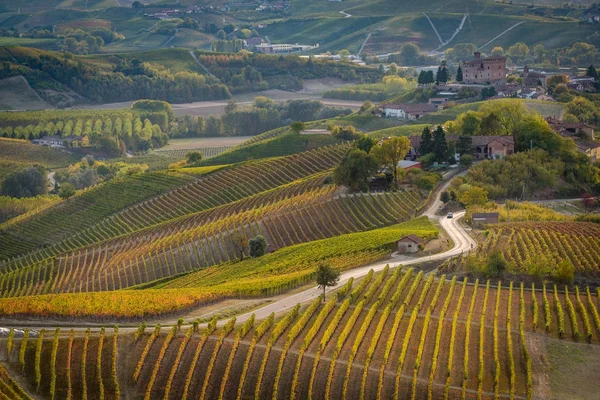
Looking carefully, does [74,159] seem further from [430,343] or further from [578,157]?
[430,343]

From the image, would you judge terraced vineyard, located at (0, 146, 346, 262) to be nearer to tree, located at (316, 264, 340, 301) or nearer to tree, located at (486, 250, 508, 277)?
tree, located at (316, 264, 340, 301)

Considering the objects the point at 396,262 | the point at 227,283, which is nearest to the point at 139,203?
the point at 227,283

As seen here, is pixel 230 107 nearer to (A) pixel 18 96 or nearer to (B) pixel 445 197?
(A) pixel 18 96

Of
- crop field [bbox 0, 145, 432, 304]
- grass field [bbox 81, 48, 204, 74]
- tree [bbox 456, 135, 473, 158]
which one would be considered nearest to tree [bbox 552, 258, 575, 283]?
crop field [bbox 0, 145, 432, 304]

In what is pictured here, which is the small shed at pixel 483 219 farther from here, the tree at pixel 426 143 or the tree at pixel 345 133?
the tree at pixel 345 133

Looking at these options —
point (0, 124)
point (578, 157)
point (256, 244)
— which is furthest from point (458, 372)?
point (0, 124)
